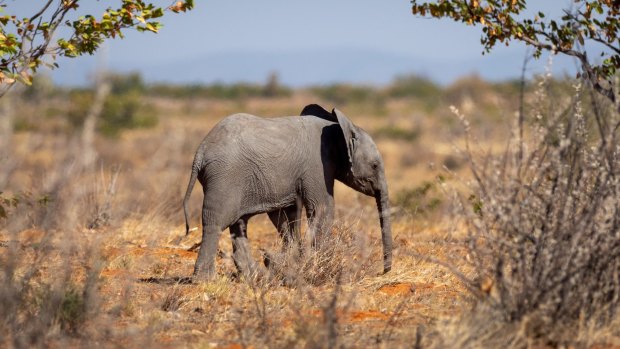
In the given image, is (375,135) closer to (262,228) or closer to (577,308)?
(262,228)

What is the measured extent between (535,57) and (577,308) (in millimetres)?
3343

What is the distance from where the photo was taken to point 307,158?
830 cm

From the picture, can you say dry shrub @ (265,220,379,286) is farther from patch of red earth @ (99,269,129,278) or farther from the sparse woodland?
patch of red earth @ (99,269,129,278)

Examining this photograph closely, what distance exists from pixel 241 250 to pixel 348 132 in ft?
5.10

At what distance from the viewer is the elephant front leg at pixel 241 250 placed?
26.9 ft

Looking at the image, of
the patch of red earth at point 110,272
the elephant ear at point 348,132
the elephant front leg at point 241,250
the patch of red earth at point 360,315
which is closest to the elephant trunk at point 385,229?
the elephant ear at point 348,132

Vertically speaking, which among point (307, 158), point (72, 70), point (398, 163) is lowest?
point (398, 163)

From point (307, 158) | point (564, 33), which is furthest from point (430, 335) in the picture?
point (564, 33)

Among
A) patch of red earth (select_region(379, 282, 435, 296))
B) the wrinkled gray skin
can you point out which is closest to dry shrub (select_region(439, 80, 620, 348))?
patch of red earth (select_region(379, 282, 435, 296))

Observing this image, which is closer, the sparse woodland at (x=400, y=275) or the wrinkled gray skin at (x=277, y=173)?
the sparse woodland at (x=400, y=275)

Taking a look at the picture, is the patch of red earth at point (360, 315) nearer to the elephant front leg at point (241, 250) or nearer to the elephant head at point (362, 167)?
the elephant front leg at point (241, 250)

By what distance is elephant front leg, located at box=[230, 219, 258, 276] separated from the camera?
26.9 feet

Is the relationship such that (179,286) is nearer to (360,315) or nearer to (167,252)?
(360,315)

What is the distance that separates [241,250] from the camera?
27.2ft
